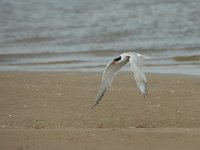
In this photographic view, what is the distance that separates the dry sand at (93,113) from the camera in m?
8.23

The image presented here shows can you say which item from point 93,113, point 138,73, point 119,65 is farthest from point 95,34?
point 138,73

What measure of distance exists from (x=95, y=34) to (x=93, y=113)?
1084 centimetres

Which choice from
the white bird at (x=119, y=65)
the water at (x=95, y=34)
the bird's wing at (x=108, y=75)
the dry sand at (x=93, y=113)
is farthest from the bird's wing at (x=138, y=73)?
the water at (x=95, y=34)

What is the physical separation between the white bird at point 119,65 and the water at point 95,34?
4791mm

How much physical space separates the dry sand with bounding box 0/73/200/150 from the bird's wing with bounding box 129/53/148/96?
0.58 meters

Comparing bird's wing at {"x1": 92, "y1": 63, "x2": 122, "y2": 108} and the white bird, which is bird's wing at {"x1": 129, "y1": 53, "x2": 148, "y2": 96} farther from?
bird's wing at {"x1": 92, "y1": 63, "x2": 122, "y2": 108}

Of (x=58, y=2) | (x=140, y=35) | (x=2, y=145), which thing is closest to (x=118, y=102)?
(x=2, y=145)

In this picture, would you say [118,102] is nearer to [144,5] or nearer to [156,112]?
[156,112]

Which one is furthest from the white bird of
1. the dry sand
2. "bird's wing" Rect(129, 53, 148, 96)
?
the dry sand

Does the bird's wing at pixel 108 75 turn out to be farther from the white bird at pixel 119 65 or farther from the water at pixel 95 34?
the water at pixel 95 34

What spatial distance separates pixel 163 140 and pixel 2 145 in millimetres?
1746

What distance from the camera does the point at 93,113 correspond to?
10.2m

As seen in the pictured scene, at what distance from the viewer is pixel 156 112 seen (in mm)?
10156

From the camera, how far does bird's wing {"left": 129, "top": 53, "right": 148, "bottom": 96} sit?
818 centimetres
